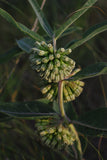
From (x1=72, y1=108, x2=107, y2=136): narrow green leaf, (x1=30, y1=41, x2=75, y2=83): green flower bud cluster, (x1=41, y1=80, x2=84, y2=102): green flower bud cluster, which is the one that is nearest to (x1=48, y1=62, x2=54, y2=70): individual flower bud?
(x1=30, y1=41, x2=75, y2=83): green flower bud cluster

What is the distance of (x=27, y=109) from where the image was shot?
2.03 metres

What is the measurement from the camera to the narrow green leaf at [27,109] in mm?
1938

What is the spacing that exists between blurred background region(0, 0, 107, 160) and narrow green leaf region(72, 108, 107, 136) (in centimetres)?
37

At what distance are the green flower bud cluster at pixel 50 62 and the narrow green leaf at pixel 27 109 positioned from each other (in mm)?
491

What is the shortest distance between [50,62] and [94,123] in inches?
33.1

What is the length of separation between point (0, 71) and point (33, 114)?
5.45 feet

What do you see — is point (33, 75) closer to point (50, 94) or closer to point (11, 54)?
point (11, 54)

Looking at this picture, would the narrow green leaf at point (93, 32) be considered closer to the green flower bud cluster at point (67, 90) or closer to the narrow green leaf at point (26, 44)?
the green flower bud cluster at point (67, 90)

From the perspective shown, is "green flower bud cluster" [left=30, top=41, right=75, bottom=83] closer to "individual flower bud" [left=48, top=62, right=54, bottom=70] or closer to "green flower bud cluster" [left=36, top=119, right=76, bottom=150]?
"individual flower bud" [left=48, top=62, right=54, bottom=70]

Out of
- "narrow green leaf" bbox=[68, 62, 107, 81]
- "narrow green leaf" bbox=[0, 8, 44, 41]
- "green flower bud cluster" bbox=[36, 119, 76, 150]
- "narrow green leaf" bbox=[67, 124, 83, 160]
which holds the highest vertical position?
"narrow green leaf" bbox=[0, 8, 44, 41]

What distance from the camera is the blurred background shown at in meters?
2.80

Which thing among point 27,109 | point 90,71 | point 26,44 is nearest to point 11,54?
point 26,44

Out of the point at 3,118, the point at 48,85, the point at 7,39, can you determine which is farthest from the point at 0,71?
the point at 48,85

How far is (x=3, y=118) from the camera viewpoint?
207 cm
